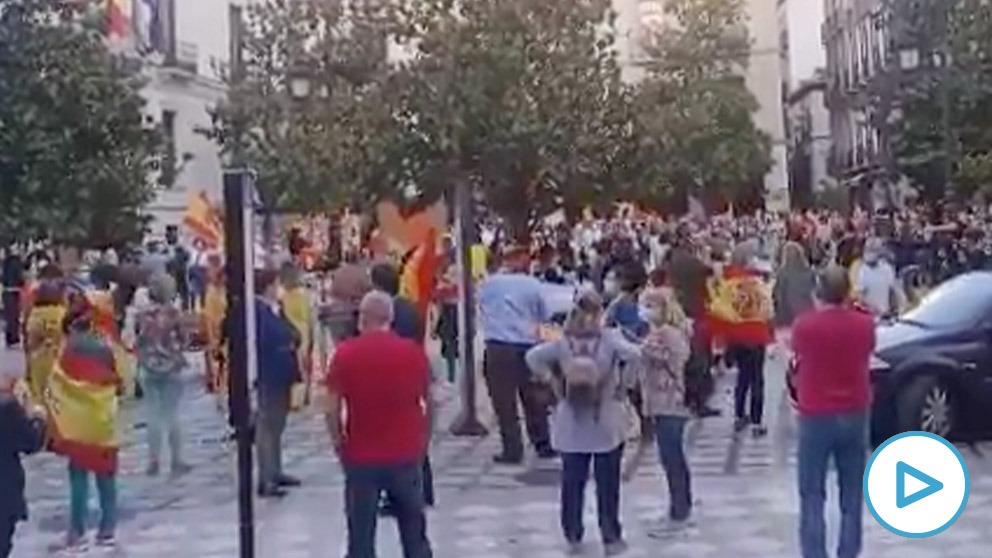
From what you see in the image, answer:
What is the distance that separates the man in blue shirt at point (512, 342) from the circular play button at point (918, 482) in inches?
297

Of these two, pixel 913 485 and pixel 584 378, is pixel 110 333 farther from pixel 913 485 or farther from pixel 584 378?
pixel 913 485

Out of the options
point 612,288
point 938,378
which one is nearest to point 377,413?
point 938,378

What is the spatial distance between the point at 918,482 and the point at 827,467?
327 centimetres

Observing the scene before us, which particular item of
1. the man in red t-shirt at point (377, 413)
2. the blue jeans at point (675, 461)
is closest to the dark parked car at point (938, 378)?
the blue jeans at point (675, 461)

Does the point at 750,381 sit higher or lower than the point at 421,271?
lower

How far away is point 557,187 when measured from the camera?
71.4 ft

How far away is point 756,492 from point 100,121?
33.0ft

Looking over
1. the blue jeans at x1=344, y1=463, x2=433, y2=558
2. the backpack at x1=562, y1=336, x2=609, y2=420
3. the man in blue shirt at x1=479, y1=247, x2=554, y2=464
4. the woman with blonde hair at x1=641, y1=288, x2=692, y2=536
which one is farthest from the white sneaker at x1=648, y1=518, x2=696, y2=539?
the blue jeans at x1=344, y1=463, x2=433, y2=558

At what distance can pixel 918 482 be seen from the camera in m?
6.93

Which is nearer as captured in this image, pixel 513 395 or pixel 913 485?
pixel 913 485

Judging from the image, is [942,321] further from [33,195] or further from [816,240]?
[816,240]

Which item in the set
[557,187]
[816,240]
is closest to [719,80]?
[816,240]

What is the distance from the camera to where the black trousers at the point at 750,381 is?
669 inches

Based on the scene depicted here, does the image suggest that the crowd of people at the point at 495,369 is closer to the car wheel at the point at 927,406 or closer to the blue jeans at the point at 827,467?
the blue jeans at the point at 827,467
